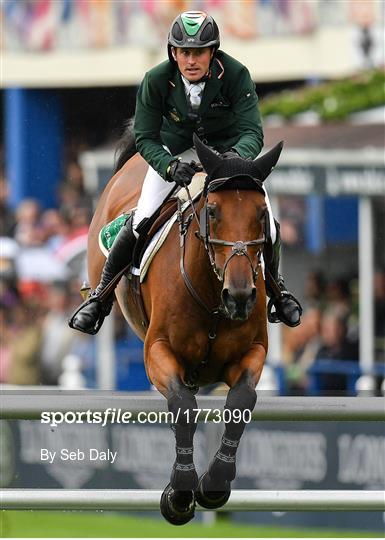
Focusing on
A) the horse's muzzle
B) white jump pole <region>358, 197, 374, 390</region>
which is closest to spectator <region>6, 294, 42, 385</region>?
white jump pole <region>358, 197, 374, 390</region>

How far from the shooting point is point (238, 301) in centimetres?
588

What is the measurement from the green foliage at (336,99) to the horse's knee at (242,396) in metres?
6.95

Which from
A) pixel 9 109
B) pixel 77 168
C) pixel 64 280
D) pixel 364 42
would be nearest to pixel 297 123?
pixel 364 42

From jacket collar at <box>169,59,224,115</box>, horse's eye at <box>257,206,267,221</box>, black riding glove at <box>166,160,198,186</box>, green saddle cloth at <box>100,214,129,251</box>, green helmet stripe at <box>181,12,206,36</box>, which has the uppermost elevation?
green helmet stripe at <box>181,12,206,36</box>

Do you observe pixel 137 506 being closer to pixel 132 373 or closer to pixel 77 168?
pixel 132 373

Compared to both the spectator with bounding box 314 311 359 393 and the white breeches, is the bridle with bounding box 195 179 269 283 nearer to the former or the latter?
the white breeches

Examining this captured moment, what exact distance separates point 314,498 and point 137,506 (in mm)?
790

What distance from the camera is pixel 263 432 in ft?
35.2

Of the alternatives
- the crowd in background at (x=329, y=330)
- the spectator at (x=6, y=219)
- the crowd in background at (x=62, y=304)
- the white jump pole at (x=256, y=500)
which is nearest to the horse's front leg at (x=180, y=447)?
the white jump pole at (x=256, y=500)

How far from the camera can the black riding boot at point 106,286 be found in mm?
7266

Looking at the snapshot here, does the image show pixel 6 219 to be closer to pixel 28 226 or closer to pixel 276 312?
Answer: pixel 28 226

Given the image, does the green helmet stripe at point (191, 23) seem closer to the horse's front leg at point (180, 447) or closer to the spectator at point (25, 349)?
the horse's front leg at point (180, 447)

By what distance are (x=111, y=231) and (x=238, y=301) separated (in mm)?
1928

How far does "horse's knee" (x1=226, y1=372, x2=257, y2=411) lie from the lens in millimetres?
6352
